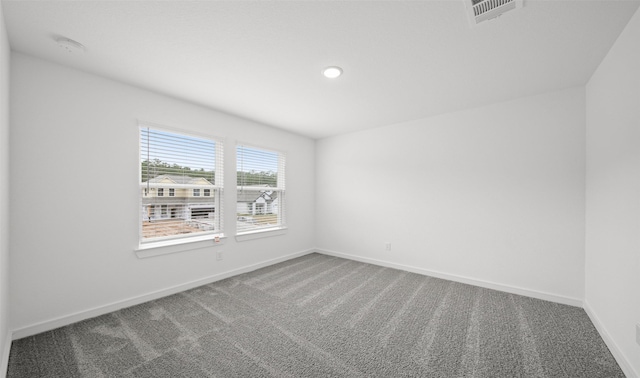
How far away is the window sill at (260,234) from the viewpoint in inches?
146

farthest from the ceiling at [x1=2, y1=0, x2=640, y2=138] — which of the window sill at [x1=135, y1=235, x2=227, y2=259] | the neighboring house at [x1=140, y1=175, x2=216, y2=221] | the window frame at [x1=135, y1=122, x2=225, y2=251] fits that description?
the window sill at [x1=135, y1=235, x2=227, y2=259]

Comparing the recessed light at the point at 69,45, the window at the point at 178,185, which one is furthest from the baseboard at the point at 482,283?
the recessed light at the point at 69,45

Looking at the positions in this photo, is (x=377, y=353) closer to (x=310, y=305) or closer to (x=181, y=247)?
(x=310, y=305)

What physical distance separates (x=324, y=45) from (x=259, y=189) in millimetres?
2692

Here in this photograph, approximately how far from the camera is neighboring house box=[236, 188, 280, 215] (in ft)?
12.6

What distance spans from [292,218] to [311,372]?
3081 millimetres

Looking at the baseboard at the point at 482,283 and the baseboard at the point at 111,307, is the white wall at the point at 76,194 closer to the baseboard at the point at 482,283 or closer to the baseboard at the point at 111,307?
the baseboard at the point at 111,307

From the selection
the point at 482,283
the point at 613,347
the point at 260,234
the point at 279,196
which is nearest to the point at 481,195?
the point at 482,283

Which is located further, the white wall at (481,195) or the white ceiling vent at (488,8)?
the white wall at (481,195)

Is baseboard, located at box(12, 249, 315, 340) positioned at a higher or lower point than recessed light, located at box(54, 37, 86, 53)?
lower

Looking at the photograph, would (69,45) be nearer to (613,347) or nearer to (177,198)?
(177,198)

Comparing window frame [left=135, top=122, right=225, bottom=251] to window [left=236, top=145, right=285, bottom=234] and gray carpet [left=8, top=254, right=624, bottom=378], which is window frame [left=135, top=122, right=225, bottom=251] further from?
gray carpet [left=8, top=254, right=624, bottom=378]

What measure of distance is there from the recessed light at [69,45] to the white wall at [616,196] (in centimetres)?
405

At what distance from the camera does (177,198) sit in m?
3.07
